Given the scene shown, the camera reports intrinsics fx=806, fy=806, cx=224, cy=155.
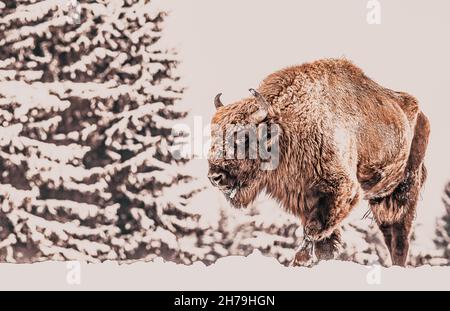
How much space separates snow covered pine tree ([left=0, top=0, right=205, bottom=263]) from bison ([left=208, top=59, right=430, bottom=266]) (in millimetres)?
5504

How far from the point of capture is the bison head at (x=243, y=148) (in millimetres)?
7977

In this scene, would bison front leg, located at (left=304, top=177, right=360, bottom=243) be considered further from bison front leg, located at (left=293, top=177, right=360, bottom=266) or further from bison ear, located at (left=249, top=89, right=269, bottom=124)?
bison ear, located at (left=249, top=89, right=269, bottom=124)

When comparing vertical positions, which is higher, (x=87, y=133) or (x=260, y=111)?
(x=87, y=133)

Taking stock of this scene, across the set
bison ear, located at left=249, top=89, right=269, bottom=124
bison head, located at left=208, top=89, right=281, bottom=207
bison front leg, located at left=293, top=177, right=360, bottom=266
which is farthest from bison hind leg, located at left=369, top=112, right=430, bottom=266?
bison ear, located at left=249, top=89, right=269, bottom=124

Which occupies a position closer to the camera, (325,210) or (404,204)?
(325,210)

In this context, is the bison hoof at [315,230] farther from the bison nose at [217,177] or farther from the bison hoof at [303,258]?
the bison nose at [217,177]

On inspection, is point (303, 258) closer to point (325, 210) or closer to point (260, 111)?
point (325, 210)

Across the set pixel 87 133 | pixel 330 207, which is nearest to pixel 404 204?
pixel 330 207

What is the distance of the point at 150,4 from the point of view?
14.2 metres

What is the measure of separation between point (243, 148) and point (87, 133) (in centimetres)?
617

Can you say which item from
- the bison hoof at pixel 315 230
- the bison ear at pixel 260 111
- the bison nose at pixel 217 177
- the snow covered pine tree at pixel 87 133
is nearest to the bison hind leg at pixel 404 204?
the bison hoof at pixel 315 230

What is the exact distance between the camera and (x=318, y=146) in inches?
328

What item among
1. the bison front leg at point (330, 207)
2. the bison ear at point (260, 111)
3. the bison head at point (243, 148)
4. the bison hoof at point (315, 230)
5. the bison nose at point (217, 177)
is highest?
the bison ear at point (260, 111)

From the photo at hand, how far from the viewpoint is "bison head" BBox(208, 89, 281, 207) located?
7.98 meters
